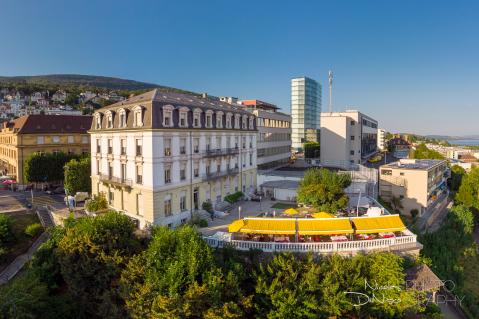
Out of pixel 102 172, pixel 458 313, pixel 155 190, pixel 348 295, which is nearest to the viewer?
pixel 348 295

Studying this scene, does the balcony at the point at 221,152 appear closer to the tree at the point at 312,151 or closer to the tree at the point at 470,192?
the tree at the point at 470,192

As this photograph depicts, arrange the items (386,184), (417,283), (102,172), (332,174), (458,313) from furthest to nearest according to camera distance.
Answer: (386,184) → (102,172) → (332,174) → (458,313) → (417,283)

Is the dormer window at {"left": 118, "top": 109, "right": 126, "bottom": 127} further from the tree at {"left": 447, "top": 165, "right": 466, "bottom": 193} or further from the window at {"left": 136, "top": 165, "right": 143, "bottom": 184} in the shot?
the tree at {"left": 447, "top": 165, "right": 466, "bottom": 193}

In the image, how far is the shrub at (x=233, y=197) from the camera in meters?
40.7

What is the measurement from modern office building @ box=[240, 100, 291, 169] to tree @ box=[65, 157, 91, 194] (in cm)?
2646

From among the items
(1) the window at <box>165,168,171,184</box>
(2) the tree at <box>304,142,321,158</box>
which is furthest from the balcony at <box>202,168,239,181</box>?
(2) the tree at <box>304,142,321,158</box>

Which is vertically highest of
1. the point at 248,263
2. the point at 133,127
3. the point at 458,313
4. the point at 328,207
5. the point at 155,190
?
the point at 133,127

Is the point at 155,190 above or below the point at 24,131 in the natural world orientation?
below

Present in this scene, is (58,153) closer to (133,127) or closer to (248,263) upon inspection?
(133,127)

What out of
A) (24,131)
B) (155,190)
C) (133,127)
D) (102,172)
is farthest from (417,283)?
(24,131)

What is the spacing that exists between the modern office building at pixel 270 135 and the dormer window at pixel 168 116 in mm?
23382

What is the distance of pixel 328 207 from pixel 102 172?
27.0m

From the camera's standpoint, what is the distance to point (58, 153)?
2088 inches

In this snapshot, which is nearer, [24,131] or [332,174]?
[332,174]
